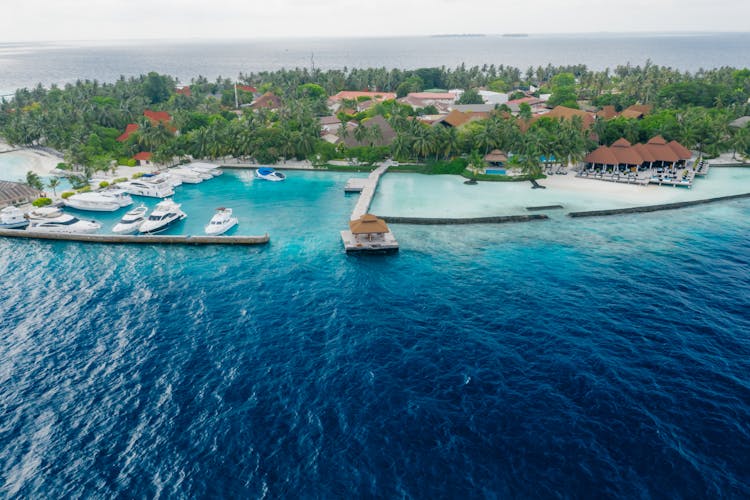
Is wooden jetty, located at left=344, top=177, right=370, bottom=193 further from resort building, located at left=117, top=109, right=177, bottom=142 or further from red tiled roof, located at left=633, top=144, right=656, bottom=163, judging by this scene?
red tiled roof, located at left=633, top=144, right=656, bottom=163

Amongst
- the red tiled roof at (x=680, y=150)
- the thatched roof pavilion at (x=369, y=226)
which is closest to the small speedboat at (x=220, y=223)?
the thatched roof pavilion at (x=369, y=226)

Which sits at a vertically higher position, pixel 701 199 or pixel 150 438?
pixel 701 199

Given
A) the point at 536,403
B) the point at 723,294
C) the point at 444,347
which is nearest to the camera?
the point at 536,403

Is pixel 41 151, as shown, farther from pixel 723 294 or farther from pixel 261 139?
pixel 723 294

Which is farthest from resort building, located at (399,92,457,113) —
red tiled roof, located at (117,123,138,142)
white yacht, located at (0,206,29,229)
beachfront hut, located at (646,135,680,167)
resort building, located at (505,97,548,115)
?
white yacht, located at (0,206,29,229)

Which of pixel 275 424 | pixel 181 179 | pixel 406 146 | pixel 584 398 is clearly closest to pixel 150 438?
pixel 275 424

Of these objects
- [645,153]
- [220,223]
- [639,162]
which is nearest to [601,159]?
[639,162]
